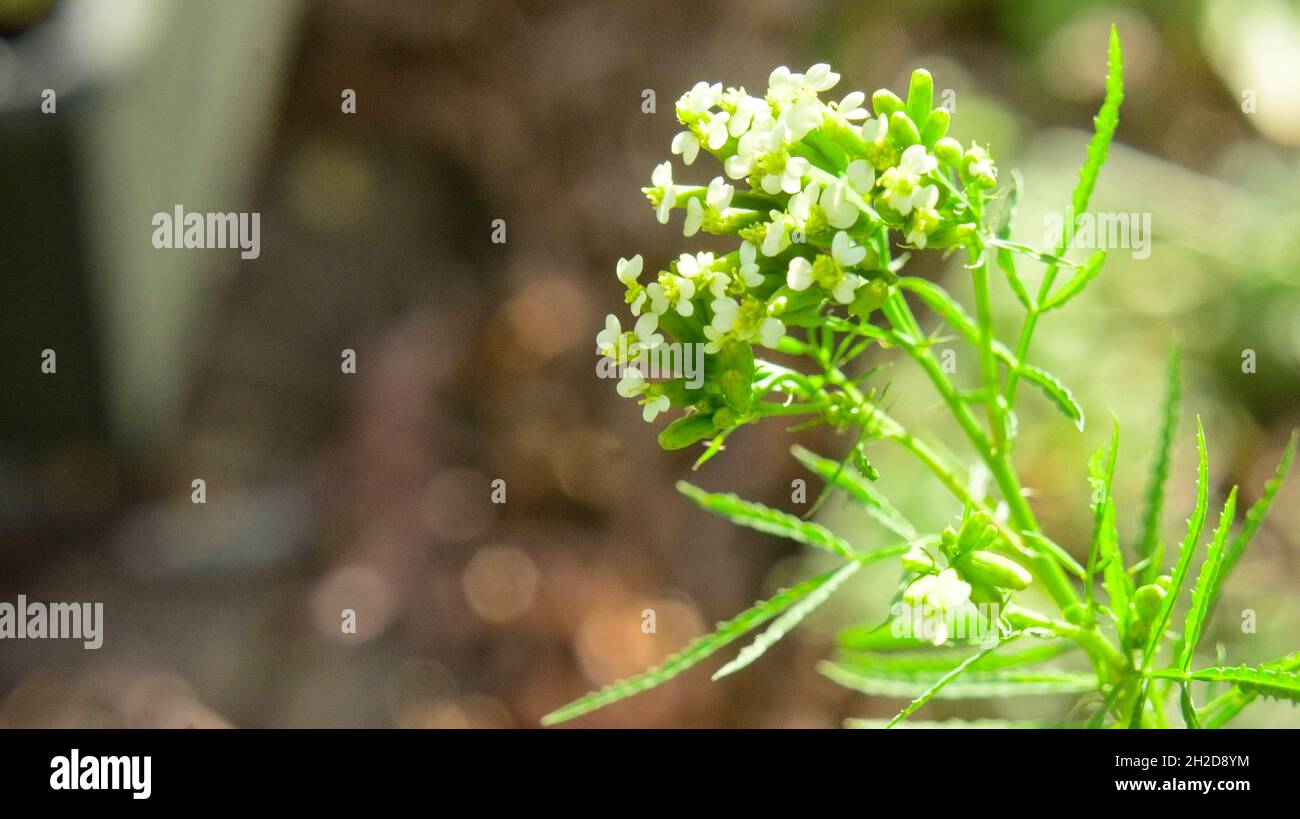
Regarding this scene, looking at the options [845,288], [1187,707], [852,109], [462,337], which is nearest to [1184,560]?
[1187,707]

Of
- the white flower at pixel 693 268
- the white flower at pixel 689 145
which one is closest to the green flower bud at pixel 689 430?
the white flower at pixel 693 268

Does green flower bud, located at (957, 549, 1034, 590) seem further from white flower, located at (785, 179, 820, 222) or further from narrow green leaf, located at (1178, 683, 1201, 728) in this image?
white flower, located at (785, 179, 820, 222)

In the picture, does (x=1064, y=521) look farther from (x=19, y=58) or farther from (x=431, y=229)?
(x=19, y=58)

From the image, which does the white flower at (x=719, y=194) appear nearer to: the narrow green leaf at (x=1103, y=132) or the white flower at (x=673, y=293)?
the white flower at (x=673, y=293)

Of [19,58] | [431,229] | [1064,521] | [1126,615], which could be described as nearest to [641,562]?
[1064,521]

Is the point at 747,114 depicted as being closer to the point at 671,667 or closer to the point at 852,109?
the point at 852,109
